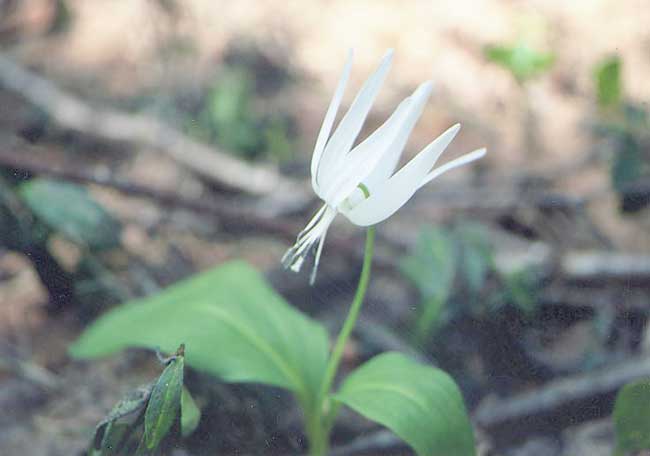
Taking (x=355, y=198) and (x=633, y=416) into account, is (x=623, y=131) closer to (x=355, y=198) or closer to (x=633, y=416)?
(x=633, y=416)

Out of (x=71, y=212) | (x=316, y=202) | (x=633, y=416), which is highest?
(x=316, y=202)

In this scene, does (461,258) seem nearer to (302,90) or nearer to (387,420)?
(387,420)

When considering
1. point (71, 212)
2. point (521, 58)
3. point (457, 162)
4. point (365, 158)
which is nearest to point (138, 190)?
point (71, 212)

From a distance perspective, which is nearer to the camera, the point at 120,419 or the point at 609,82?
the point at 120,419

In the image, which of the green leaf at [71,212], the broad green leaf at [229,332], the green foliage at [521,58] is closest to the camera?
the broad green leaf at [229,332]

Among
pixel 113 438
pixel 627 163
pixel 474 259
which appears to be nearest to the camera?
pixel 113 438

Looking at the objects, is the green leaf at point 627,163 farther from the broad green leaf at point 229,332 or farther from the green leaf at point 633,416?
the broad green leaf at point 229,332

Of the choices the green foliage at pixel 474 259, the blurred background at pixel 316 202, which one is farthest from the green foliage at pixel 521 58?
the green foliage at pixel 474 259

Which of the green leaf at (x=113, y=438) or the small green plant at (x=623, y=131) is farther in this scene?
the small green plant at (x=623, y=131)
